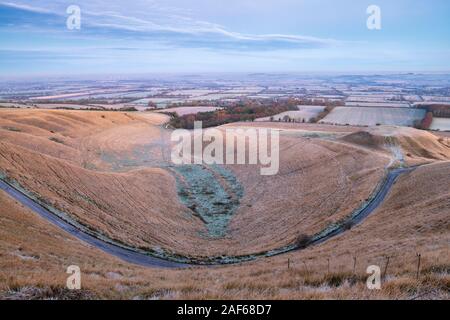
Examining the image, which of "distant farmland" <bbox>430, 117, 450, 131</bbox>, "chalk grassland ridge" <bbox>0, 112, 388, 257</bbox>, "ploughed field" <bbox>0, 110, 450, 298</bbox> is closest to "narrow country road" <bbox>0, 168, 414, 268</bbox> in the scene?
"ploughed field" <bbox>0, 110, 450, 298</bbox>

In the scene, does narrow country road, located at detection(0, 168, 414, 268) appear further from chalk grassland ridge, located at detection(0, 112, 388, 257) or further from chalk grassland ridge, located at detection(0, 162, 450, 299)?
chalk grassland ridge, located at detection(0, 162, 450, 299)

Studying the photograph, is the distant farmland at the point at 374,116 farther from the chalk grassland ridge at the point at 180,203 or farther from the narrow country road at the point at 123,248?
the narrow country road at the point at 123,248

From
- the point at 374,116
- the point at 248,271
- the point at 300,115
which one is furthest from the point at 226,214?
the point at 374,116

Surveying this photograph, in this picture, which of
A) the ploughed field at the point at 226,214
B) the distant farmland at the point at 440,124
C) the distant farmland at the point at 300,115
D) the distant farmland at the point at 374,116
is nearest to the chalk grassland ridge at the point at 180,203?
the ploughed field at the point at 226,214

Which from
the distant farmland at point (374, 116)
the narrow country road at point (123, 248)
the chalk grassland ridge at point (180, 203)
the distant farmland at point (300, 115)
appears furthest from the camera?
the distant farmland at point (300, 115)

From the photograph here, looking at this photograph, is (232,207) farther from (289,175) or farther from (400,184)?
(400,184)
